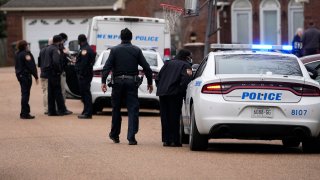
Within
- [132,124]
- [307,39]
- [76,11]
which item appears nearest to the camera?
[132,124]

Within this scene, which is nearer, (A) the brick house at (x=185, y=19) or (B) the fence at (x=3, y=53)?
(A) the brick house at (x=185, y=19)

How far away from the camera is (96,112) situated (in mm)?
23359

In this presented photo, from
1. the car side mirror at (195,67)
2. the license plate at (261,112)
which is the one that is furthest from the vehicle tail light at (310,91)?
the car side mirror at (195,67)

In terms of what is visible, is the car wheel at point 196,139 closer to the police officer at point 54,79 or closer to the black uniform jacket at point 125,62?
the black uniform jacket at point 125,62

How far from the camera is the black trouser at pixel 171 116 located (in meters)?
15.4

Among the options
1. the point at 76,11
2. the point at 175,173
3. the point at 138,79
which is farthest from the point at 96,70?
the point at 76,11

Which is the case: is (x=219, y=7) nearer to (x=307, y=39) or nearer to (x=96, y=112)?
(x=307, y=39)

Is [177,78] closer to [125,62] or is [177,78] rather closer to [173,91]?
[173,91]

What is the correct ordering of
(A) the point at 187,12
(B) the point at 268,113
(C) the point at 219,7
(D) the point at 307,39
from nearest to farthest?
(B) the point at 268,113 → (A) the point at 187,12 → (D) the point at 307,39 → (C) the point at 219,7

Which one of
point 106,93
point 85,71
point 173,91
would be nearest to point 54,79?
point 106,93

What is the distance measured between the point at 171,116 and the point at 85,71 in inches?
257

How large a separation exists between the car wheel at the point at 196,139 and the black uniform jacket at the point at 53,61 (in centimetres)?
898

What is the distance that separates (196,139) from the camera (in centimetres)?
1413

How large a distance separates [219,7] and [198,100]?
1247 inches
